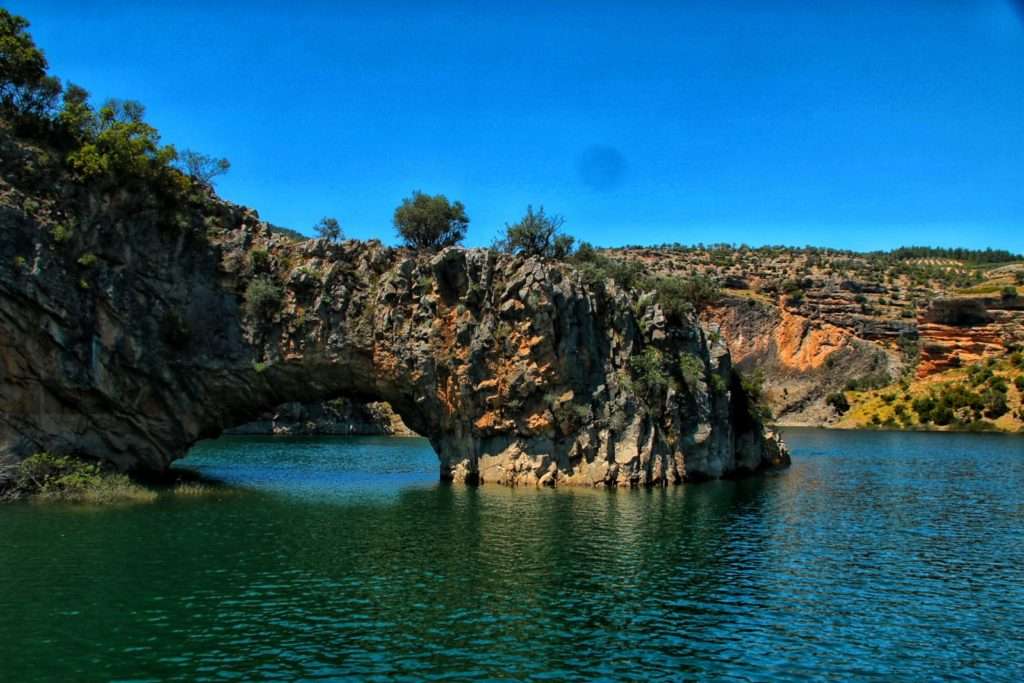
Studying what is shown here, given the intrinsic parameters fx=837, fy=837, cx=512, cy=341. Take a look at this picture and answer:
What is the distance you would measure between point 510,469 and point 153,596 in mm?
Answer: 26228

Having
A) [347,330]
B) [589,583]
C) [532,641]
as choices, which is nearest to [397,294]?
[347,330]

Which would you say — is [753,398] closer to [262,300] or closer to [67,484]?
[262,300]

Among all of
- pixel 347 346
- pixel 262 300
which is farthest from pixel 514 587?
pixel 262 300

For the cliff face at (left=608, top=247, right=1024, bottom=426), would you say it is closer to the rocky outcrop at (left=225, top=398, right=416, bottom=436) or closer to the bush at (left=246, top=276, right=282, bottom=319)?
the rocky outcrop at (left=225, top=398, right=416, bottom=436)

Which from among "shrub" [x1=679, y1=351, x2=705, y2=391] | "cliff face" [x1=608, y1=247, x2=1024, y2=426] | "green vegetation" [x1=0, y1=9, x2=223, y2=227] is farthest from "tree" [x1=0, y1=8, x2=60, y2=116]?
"cliff face" [x1=608, y1=247, x2=1024, y2=426]

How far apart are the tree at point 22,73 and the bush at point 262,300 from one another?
13192 mm

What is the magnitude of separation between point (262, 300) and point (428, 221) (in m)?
12.4

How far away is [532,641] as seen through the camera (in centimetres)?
1934

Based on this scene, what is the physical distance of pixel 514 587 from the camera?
2402 centimetres

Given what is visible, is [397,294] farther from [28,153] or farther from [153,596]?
[153,596]

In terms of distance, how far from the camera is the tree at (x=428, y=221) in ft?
173

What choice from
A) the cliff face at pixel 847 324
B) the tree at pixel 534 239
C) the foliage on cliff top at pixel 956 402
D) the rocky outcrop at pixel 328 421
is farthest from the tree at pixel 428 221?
the cliff face at pixel 847 324

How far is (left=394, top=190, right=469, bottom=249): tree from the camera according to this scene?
52.7 meters

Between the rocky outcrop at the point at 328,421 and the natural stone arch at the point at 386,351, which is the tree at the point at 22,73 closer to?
the natural stone arch at the point at 386,351
